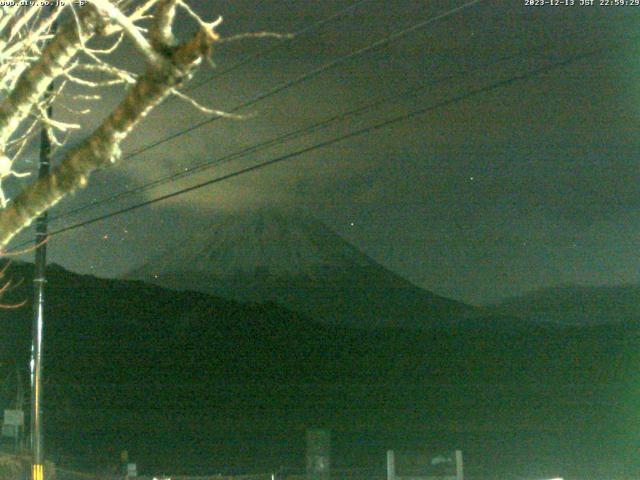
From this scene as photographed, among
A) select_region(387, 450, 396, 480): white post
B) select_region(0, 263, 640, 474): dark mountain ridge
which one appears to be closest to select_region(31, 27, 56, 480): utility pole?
select_region(387, 450, 396, 480): white post

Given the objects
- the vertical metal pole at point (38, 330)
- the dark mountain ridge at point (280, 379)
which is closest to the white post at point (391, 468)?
the vertical metal pole at point (38, 330)

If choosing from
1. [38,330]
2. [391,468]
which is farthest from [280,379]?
[38,330]

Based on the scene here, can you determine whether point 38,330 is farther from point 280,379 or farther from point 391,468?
point 280,379

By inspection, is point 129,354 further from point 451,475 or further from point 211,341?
point 451,475

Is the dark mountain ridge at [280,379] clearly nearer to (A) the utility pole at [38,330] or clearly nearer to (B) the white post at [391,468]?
(B) the white post at [391,468]

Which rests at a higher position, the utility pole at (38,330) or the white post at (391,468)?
the utility pole at (38,330)

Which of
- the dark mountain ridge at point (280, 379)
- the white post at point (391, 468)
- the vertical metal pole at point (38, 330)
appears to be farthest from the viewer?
the dark mountain ridge at point (280, 379)

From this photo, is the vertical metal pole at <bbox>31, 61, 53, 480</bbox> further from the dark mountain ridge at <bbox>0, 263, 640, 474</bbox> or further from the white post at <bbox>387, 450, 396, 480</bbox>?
the dark mountain ridge at <bbox>0, 263, 640, 474</bbox>

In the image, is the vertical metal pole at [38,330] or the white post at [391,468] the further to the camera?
the white post at [391,468]

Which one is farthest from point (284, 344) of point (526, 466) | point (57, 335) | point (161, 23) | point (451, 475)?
point (161, 23)
